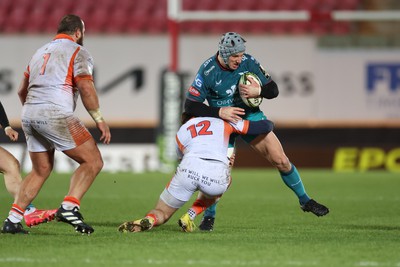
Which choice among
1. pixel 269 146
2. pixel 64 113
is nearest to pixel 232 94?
pixel 269 146

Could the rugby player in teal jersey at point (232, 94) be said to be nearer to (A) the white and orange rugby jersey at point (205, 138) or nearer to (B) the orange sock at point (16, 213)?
(A) the white and orange rugby jersey at point (205, 138)

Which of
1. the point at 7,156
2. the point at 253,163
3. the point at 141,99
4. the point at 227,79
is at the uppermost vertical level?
the point at 227,79

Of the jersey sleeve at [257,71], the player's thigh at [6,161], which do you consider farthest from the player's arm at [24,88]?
the jersey sleeve at [257,71]

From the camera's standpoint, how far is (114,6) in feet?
67.8

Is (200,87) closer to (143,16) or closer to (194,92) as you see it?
(194,92)

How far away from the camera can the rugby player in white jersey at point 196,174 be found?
328 inches

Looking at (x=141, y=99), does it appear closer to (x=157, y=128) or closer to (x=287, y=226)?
(x=157, y=128)

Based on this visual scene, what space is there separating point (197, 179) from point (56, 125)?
1252mm

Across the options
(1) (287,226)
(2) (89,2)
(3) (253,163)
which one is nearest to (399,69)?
(3) (253,163)

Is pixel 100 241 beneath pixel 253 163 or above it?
above

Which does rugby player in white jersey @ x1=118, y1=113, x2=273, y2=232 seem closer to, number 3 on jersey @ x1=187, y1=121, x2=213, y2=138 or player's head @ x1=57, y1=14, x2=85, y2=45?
number 3 on jersey @ x1=187, y1=121, x2=213, y2=138

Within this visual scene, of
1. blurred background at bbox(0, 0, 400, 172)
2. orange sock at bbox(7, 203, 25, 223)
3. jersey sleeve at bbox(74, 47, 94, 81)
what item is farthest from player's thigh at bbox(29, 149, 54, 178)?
blurred background at bbox(0, 0, 400, 172)

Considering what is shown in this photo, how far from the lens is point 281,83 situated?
63.5 feet

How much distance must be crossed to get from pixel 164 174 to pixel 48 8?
478cm
